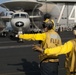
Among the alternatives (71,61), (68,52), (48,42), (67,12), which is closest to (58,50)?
(68,52)

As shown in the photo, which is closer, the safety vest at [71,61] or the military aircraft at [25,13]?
the safety vest at [71,61]

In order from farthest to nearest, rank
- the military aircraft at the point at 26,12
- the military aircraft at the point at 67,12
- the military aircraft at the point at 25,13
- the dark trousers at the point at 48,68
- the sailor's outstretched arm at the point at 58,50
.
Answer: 1. the military aircraft at the point at 67,12
2. the military aircraft at the point at 26,12
3. the military aircraft at the point at 25,13
4. the dark trousers at the point at 48,68
5. the sailor's outstretched arm at the point at 58,50

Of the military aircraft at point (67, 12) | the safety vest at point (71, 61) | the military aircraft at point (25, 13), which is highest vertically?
the safety vest at point (71, 61)

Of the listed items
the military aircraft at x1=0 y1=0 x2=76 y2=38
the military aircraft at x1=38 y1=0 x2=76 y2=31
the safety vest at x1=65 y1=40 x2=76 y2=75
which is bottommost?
the military aircraft at x1=38 y1=0 x2=76 y2=31

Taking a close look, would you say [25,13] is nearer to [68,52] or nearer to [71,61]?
[71,61]

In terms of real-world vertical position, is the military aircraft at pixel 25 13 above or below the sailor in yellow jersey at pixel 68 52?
below

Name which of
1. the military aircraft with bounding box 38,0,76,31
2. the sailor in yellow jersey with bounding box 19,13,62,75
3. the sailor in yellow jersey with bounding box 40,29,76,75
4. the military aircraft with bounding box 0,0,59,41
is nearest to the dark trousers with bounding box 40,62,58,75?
the sailor in yellow jersey with bounding box 19,13,62,75

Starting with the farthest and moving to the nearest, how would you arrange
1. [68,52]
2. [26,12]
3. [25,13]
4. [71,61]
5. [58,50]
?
[26,12] → [25,13] → [71,61] → [68,52] → [58,50]

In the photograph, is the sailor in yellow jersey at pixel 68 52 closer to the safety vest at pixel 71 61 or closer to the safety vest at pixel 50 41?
the safety vest at pixel 71 61

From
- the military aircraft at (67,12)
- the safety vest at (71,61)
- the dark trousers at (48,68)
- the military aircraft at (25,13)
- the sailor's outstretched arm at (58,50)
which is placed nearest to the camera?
the sailor's outstretched arm at (58,50)

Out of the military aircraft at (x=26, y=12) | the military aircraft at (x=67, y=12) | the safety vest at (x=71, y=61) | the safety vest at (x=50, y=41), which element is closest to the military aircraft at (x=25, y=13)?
the military aircraft at (x=26, y=12)

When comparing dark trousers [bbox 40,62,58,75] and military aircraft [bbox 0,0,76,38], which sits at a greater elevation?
dark trousers [bbox 40,62,58,75]

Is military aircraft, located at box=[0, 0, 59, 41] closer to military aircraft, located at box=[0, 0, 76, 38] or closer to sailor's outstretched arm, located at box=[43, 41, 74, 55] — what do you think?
military aircraft, located at box=[0, 0, 76, 38]

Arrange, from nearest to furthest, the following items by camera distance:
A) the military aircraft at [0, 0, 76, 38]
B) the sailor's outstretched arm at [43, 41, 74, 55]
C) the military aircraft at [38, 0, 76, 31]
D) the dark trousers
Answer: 1. the sailor's outstretched arm at [43, 41, 74, 55]
2. the dark trousers
3. the military aircraft at [0, 0, 76, 38]
4. the military aircraft at [38, 0, 76, 31]
